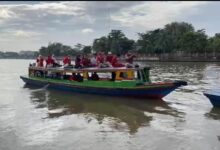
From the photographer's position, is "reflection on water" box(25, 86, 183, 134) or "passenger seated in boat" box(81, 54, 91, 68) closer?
"reflection on water" box(25, 86, 183, 134)

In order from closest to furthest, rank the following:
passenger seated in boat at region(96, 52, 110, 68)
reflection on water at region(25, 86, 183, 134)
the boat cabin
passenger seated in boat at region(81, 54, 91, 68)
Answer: reflection on water at region(25, 86, 183, 134), the boat cabin, passenger seated in boat at region(96, 52, 110, 68), passenger seated in boat at region(81, 54, 91, 68)

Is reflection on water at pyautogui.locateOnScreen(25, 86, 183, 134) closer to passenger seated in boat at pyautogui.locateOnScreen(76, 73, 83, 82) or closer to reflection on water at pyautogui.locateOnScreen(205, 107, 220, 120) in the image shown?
passenger seated in boat at pyautogui.locateOnScreen(76, 73, 83, 82)

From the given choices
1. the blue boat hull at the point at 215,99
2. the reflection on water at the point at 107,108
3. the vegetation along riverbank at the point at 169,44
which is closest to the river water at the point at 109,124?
the reflection on water at the point at 107,108

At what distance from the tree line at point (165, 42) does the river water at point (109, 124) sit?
53.8m

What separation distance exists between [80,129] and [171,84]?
670 centimetres

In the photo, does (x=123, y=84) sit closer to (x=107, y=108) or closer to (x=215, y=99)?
(x=107, y=108)

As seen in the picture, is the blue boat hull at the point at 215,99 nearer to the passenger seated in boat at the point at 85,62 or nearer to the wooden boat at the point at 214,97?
the wooden boat at the point at 214,97

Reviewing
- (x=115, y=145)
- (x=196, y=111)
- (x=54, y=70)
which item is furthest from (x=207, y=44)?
(x=115, y=145)

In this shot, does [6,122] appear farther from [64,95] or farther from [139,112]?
[64,95]

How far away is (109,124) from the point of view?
481 inches

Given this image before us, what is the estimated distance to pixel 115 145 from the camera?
31.5ft

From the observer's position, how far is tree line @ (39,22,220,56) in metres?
70.2

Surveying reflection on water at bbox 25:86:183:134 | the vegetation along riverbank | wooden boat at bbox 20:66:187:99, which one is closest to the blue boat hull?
reflection on water at bbox 25:86:183:134

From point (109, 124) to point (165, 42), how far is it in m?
72.4
